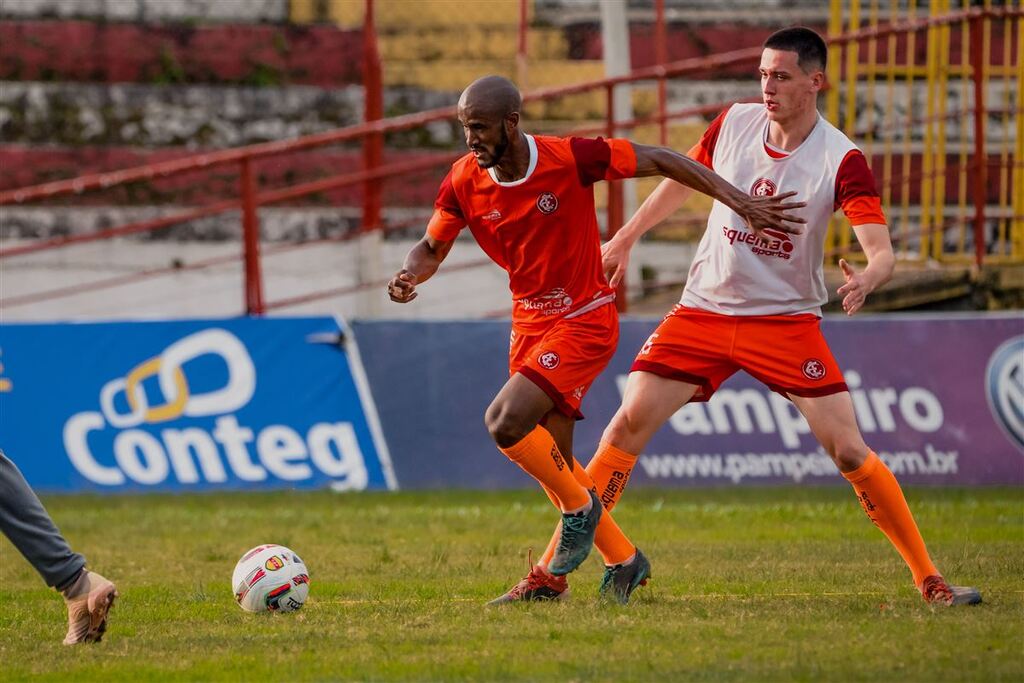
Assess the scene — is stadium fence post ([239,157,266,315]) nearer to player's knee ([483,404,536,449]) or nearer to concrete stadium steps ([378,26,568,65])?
player's knee ([483,404,536,449])

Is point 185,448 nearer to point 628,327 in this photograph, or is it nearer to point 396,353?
point 396,353

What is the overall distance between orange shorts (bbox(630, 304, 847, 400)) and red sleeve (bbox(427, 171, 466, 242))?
100cm

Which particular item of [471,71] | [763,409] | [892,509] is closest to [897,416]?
[763,409]

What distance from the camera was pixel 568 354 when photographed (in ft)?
22.1

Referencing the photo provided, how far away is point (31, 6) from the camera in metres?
19.4

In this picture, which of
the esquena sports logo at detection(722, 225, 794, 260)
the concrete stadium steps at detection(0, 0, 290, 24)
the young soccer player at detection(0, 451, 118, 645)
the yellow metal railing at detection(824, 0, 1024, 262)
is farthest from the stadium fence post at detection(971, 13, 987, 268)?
the concrete stadium steps at detection(0, 0, 290, 24)

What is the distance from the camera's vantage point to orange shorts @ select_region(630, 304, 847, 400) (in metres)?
6.82

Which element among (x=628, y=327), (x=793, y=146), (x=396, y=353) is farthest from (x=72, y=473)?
(x=793, y=146)

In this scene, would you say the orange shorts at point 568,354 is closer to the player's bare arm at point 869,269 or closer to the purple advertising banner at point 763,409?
the player's bare arm at point 869,269

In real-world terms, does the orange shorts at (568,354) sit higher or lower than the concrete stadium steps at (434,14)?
lower

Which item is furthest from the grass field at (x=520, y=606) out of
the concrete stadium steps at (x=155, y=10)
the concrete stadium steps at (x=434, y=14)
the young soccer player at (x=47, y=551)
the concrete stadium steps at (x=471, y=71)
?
the concrete stadium steps at (x=155, y=10)

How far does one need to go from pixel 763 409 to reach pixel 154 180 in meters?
9.34

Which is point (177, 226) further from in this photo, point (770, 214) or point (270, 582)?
point (770, 214)

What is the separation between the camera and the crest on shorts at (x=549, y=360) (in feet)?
22.0
